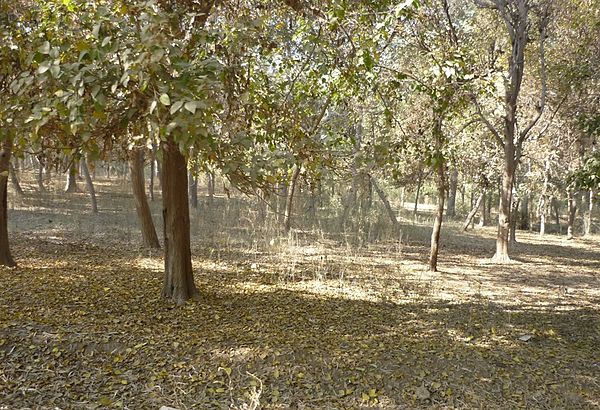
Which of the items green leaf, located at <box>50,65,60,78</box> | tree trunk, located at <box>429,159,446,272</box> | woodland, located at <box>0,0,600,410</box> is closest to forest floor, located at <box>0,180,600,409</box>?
woodland, located at <box>0,0,600,410</box>

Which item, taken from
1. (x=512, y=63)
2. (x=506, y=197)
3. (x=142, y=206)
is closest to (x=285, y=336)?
(x=142, y=206)

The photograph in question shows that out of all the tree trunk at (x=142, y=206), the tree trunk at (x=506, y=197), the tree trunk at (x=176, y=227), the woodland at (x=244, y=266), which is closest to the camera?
the woodland at (x=244, y=266)

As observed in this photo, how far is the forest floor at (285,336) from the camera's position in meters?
3.90

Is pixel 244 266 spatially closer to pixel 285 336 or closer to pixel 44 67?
pixel 285 336

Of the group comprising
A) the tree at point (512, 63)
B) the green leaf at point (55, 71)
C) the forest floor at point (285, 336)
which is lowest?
the forest floor at point (285, 336)

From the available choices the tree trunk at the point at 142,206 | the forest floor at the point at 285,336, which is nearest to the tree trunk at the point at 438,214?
the forest floor at the point at 285,336

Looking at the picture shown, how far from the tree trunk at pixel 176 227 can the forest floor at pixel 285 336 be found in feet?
0.83

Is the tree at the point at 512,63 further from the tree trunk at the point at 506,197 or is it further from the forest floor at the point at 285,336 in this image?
the forest floor at the point at 285,336

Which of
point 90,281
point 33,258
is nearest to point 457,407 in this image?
point 90,281

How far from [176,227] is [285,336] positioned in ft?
5.88

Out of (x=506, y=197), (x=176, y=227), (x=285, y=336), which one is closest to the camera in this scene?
(x=285, y=336)

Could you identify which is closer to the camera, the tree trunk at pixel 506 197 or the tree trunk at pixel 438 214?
the tree trunk at pixel 438 214

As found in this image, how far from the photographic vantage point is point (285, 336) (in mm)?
4922

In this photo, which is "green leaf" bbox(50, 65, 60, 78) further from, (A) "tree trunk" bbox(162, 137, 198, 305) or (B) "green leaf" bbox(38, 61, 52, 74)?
(A) "tree trunk" bbox(162, 137, 198, 305)
